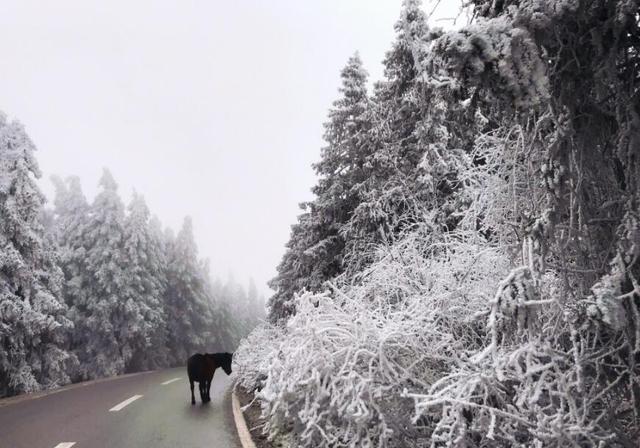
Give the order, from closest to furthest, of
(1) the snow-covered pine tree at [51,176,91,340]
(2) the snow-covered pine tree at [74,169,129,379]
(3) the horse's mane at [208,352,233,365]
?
(3) the horse's mane at [208,352,233,365]
(2) the snow-covered pine tree at [74,169,129,379]
(1) the snow-covered pine tree at [51,176,91,340]

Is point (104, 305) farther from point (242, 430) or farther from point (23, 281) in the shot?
point (242, 430)

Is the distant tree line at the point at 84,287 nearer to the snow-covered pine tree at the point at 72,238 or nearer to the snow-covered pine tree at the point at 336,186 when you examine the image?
the snow-covered pine tree at the point at 72,238

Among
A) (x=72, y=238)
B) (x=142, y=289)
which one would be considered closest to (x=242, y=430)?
(x=142, y=289)

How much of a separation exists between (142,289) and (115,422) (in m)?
24.9

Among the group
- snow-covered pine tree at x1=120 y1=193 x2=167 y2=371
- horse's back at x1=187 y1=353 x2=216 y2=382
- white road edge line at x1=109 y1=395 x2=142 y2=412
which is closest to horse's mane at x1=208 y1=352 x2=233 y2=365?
horse's back at x1=187 y1=353 x2=216 y2=382

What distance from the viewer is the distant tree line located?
18.4 m

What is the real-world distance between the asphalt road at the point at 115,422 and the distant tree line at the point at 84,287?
641 cm

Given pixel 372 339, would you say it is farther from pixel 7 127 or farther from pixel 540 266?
pixel 7 127

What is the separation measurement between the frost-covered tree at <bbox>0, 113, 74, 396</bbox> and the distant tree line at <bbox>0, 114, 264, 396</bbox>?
4 cm

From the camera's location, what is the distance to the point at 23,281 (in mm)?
18453

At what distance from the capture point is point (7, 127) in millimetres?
19188

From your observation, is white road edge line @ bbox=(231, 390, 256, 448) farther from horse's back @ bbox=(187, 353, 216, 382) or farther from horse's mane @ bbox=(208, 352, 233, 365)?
horse's mane @ bbox=(208, 352, 233, 365)

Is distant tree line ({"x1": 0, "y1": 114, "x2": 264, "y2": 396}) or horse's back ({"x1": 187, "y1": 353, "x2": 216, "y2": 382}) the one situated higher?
distant tree line ({"x1": 0, "y1": 114, "x2": 264, "y2": 396})

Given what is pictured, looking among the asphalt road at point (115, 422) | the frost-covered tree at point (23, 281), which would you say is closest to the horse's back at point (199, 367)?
the asphalt road at point (115, 422)
